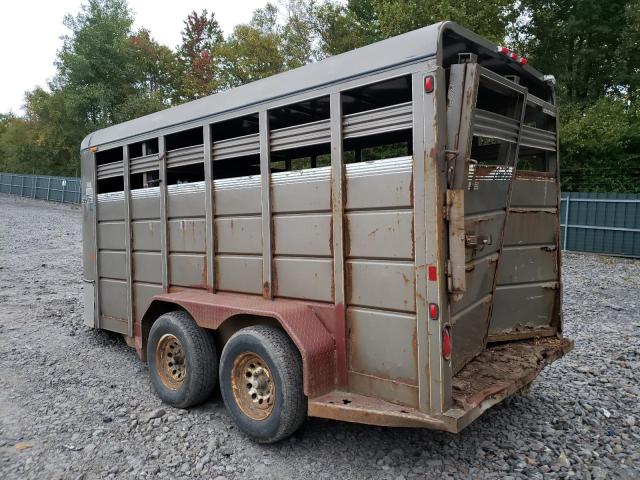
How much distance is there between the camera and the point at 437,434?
3531 mm

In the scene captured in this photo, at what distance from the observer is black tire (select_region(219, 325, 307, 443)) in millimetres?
3221

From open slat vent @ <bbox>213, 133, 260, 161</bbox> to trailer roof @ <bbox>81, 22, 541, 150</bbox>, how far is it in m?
0.25

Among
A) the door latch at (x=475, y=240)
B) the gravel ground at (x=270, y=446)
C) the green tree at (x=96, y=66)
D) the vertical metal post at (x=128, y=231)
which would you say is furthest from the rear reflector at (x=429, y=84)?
the green tree at (x=96, y=66)

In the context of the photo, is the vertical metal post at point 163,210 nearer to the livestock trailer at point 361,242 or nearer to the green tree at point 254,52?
the livestock trailer at point 361,242

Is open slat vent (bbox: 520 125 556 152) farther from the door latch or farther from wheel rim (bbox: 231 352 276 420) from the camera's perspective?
wheel rim (bbox: 231 352 276 420)

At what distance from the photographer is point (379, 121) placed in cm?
306

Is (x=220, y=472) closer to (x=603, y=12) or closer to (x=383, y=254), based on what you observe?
(x=383, y=254)

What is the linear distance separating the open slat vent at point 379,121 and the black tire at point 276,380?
1485 millimetres

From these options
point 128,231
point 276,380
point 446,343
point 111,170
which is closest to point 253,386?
point 276,380

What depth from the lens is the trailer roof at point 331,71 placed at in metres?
2.84

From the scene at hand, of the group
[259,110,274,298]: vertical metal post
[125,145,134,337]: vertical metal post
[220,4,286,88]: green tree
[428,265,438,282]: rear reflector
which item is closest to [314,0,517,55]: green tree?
[220,4,286,88]: green tree

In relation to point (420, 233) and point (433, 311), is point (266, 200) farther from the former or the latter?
point (433, 311)

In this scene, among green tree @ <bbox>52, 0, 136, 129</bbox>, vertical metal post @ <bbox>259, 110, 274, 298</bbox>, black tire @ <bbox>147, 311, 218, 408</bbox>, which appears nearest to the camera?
vertical metal post @ <bbox>259, 110, 274, 298</bbox>

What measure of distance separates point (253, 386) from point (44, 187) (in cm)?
2990
